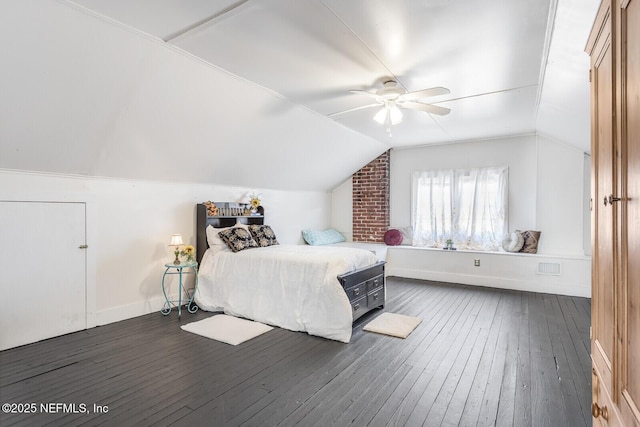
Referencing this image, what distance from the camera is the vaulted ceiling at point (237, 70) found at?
2352 millimetres

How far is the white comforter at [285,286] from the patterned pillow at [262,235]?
43 cm

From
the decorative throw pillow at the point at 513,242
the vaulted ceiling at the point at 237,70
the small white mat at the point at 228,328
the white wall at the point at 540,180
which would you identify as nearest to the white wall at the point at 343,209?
the white wall at the point at 540,180

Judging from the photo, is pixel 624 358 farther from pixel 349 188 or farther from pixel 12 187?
pixel 349 188

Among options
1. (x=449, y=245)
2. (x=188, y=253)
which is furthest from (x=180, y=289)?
(x=449, y=245)

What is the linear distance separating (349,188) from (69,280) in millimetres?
5339

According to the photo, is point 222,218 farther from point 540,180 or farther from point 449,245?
point 540,180

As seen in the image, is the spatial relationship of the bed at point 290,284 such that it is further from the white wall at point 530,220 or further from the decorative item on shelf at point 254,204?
the white wall at point 530,220

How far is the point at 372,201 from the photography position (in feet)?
23.7

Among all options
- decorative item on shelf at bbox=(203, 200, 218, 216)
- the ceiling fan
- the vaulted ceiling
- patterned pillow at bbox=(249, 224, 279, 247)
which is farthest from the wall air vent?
decorative item on shelf at bbox=(203, 200, 218, 216)

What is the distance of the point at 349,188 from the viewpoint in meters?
7.61

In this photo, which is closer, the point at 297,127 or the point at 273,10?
the point at 273,10

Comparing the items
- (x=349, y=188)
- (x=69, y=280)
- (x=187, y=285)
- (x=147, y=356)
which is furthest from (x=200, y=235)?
(x=349, y=188)

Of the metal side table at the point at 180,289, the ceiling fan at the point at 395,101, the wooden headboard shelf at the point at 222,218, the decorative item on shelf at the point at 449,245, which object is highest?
the ceiling fan at the point at 395,101

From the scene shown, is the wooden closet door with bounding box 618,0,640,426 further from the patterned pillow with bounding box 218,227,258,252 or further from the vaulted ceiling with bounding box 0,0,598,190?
the patterned pillow with bounding box 218,227,258,252
